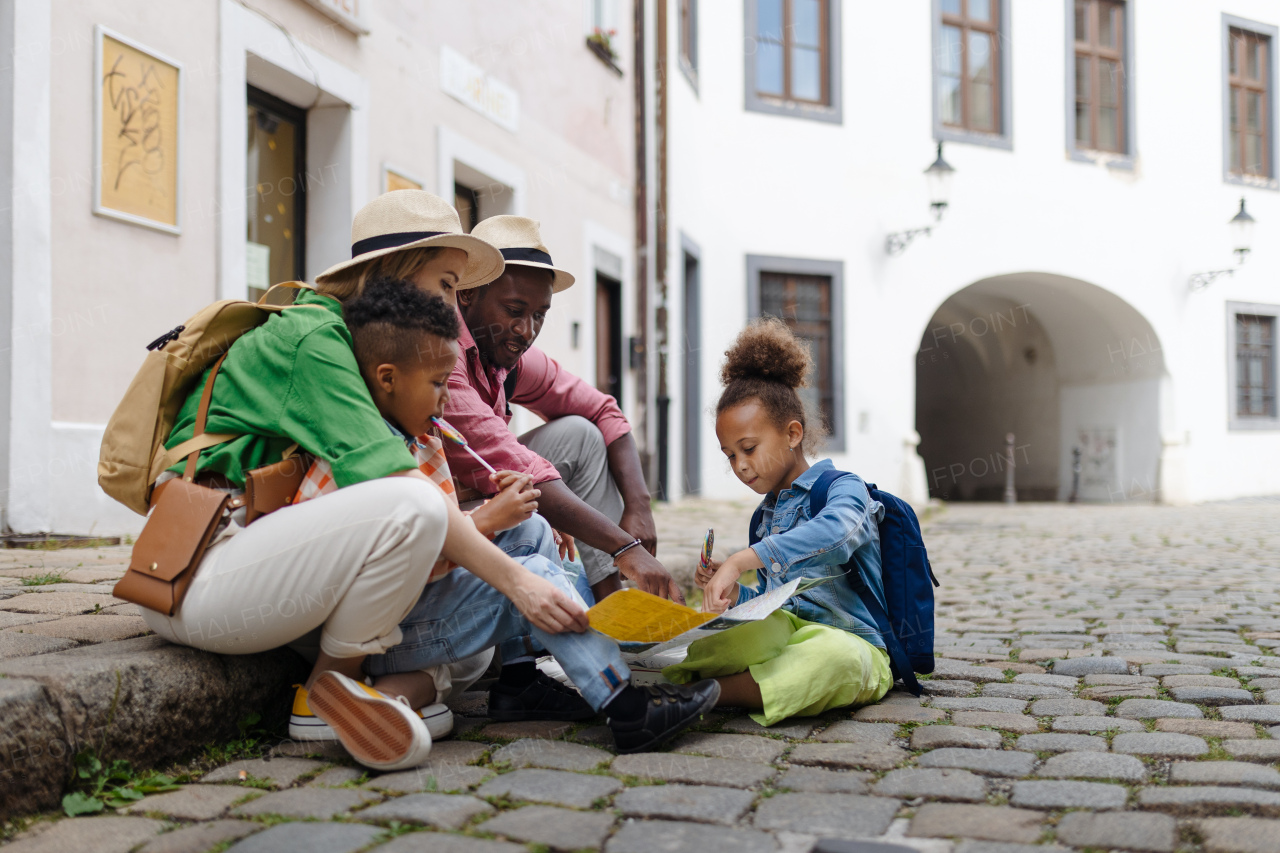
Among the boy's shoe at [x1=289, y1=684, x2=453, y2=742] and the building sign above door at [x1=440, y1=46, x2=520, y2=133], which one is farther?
the building sign above door at [x1=440, y1=46, x2=520, y2=133]

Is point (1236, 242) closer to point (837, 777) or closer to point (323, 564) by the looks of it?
point (837, 777)

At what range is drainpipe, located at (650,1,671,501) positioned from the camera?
11203 mm

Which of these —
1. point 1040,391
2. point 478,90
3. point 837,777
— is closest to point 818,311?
point 1040,391

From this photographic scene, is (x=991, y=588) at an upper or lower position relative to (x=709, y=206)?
lower

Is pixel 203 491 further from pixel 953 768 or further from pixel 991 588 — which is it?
pixel 991 588

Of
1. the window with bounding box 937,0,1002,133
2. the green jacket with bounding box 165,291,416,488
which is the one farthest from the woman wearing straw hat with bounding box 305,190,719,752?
the window with bounding box 937,0,1002,133

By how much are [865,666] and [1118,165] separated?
47.1 feet

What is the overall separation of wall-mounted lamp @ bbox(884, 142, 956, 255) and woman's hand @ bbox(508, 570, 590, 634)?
11732 millimetres

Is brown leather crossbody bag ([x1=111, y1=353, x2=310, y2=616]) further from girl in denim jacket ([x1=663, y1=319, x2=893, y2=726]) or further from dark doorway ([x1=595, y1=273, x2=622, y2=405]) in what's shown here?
dark doorway ([x1=595, y1=273, x2=622, y2=405])

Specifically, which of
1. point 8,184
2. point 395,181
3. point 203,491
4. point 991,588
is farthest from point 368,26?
point 203,491

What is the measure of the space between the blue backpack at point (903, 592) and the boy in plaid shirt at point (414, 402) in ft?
2.82

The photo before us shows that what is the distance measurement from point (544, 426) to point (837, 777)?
171 centimetres

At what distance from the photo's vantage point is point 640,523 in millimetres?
3420

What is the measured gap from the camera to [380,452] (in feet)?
7.12
